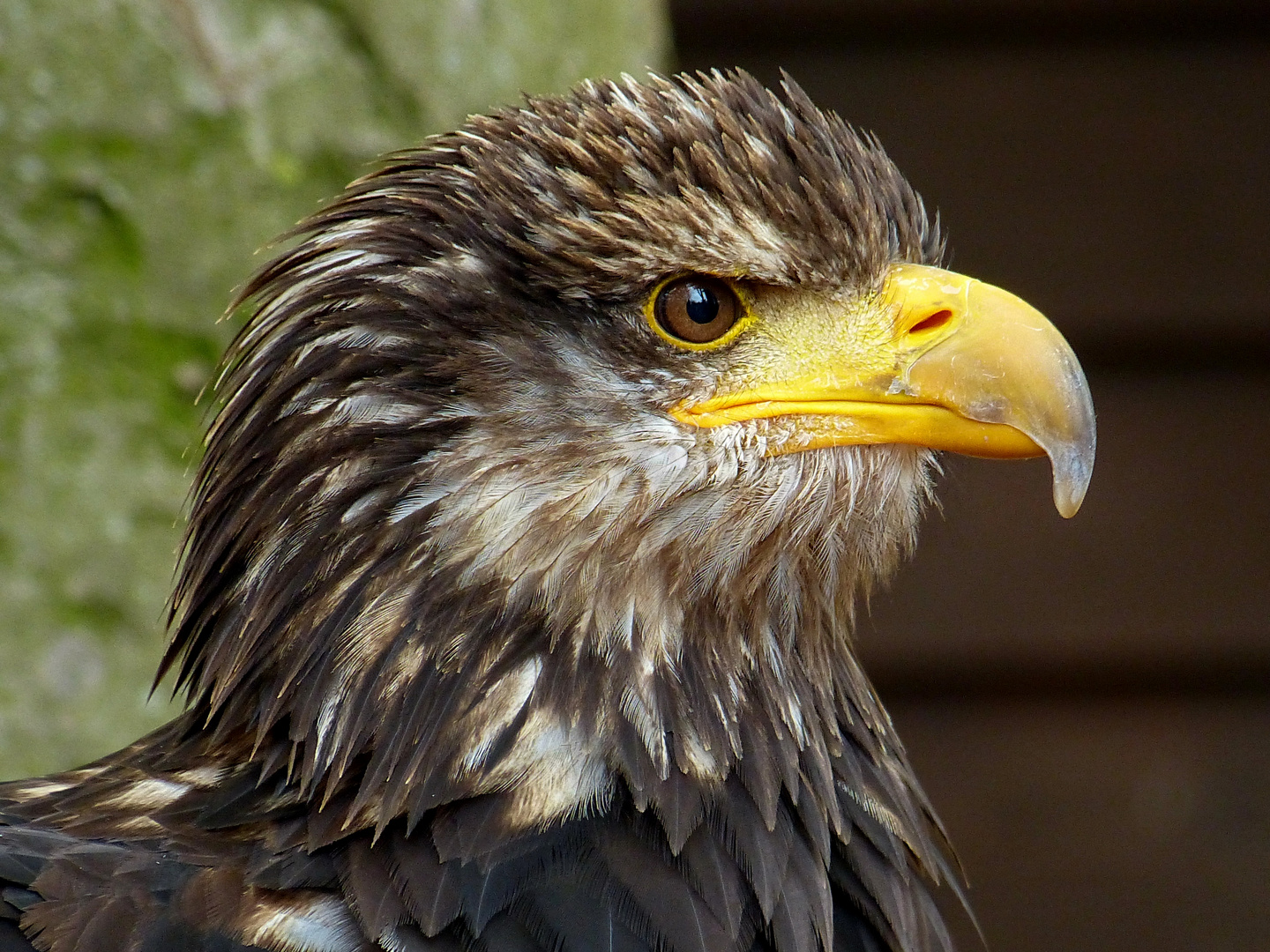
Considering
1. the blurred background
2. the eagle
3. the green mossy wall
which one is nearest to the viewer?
the eagle

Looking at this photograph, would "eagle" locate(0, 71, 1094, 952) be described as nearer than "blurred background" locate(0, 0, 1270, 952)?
Yes

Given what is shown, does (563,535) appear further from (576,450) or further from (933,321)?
(933,321)

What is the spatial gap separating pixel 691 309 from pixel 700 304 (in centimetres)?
1

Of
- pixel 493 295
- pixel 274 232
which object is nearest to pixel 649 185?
pixel 493 295

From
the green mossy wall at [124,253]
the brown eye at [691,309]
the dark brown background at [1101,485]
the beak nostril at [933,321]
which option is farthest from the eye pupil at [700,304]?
the dark brown background at [1101,485]

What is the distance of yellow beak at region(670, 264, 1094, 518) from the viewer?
5.98ft

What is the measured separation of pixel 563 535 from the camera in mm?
1830

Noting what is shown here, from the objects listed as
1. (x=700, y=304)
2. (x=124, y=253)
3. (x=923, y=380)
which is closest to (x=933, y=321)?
(x=923, y=380)

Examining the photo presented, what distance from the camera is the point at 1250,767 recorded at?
455 centimetres

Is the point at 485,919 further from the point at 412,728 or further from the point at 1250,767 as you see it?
the point at 1250,767

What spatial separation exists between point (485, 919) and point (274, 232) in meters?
1.86

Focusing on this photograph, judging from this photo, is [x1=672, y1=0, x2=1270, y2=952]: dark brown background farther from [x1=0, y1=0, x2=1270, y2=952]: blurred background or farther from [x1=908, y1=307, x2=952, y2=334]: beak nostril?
[x1=908, y1=307, x2=952, y2=334]: beak nostril

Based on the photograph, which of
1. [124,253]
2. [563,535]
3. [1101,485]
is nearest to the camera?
[563,535]

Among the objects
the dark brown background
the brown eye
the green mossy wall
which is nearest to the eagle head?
the brown eye
